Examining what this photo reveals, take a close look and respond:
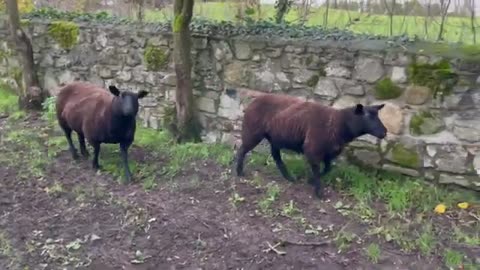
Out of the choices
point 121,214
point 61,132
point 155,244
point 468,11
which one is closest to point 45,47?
point 61,132

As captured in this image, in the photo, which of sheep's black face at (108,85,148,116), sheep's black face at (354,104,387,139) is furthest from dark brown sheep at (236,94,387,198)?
sheep's black face at (108,85,148,116)

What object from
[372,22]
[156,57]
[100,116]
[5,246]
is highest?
[372,22]

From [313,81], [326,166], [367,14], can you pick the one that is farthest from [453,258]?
[367,14]

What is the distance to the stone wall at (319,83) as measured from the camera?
6.49 m

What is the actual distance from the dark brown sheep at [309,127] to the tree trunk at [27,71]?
439 centimetres

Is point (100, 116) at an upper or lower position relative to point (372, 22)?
lower

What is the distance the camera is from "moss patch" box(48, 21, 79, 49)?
9820 mm

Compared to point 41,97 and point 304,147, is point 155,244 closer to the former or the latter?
point 304,147

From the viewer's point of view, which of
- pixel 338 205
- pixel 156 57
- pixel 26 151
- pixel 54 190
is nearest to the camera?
pixel 338 205

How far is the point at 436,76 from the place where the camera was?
21.3 ft

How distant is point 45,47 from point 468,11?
20.5ft

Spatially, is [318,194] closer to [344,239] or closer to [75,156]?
[344,239]

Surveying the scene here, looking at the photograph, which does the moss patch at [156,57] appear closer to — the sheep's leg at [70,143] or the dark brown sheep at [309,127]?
the sheep's leg at [70,143]

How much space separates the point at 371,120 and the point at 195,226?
76.6 inches
